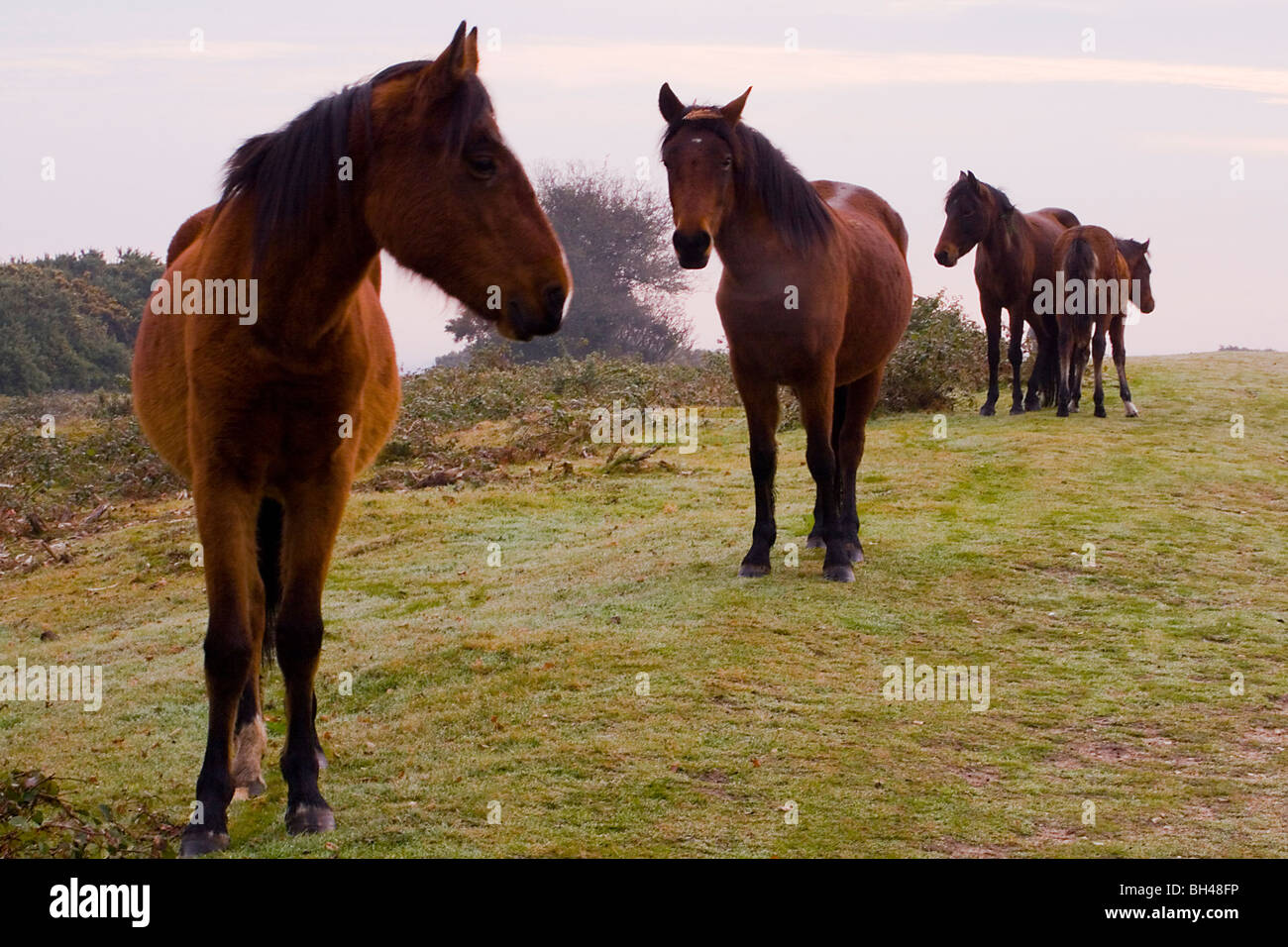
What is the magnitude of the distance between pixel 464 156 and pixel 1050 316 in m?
13.6

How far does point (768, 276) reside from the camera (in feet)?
24.7

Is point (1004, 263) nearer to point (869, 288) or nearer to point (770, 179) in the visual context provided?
point (869, 288)

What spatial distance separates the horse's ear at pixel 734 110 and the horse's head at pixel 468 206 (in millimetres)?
3845

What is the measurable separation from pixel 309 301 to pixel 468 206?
2.09ft

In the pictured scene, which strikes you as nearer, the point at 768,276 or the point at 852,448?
the point at 768,276

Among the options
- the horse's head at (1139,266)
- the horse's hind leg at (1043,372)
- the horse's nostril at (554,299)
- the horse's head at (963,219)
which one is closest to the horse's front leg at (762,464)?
the horse's nostril at (554,299)

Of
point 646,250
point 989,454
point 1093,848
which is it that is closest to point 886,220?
point 989,454

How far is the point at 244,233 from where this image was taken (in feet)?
13.8

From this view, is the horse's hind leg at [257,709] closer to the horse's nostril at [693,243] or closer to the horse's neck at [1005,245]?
the horse's nostril at [693,243]

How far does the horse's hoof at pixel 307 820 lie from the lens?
4.47 metres

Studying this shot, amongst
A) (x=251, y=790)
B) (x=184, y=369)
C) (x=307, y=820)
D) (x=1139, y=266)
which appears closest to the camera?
(x=307, y=820)

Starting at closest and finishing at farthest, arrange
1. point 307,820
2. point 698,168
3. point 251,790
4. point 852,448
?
1. point 307,820
2. point 251,790
3. point 698,168
4. point 852,448

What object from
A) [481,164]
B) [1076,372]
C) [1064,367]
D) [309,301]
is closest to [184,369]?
[309,301]
